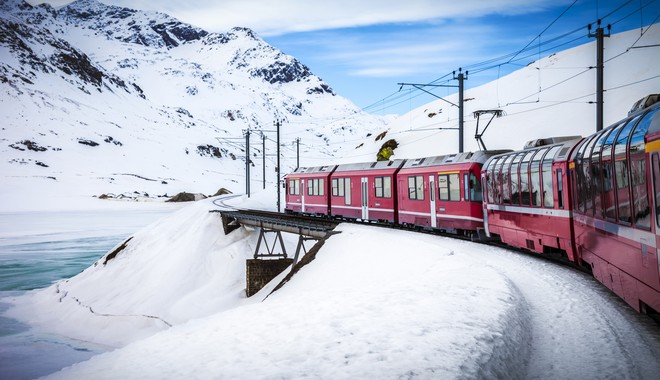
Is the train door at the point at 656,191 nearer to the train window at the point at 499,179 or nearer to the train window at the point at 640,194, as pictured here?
the train window at the point at 640,194

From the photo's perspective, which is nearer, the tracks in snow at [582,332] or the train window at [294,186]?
the tracks in snow at [582,332]

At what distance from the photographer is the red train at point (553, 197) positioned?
793 cm

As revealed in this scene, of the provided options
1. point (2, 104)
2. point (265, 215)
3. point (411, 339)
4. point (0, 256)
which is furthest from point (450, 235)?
point (2, 104)

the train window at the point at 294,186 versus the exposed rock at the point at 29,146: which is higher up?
the exposed rock at the point at 29,146

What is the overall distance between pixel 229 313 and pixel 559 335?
6328 mm

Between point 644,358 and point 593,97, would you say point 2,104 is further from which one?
point 644,358

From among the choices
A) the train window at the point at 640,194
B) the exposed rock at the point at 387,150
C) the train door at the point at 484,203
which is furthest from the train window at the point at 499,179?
the exposed rock at the point at 387,150

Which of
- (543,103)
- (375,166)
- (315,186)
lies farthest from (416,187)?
(543,103)

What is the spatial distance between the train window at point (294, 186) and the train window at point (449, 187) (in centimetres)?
1570

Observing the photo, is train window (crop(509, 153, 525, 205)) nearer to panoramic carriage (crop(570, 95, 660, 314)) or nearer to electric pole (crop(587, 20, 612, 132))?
electric pole (crop(587, 20, 612, 132))

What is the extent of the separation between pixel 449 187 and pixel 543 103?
57.0 metres

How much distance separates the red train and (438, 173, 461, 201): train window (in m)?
0.04

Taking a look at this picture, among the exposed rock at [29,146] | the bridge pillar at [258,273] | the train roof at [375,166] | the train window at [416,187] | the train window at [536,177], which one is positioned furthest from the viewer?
the exposed rock at [29,146]

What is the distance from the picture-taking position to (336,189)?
30391mm
